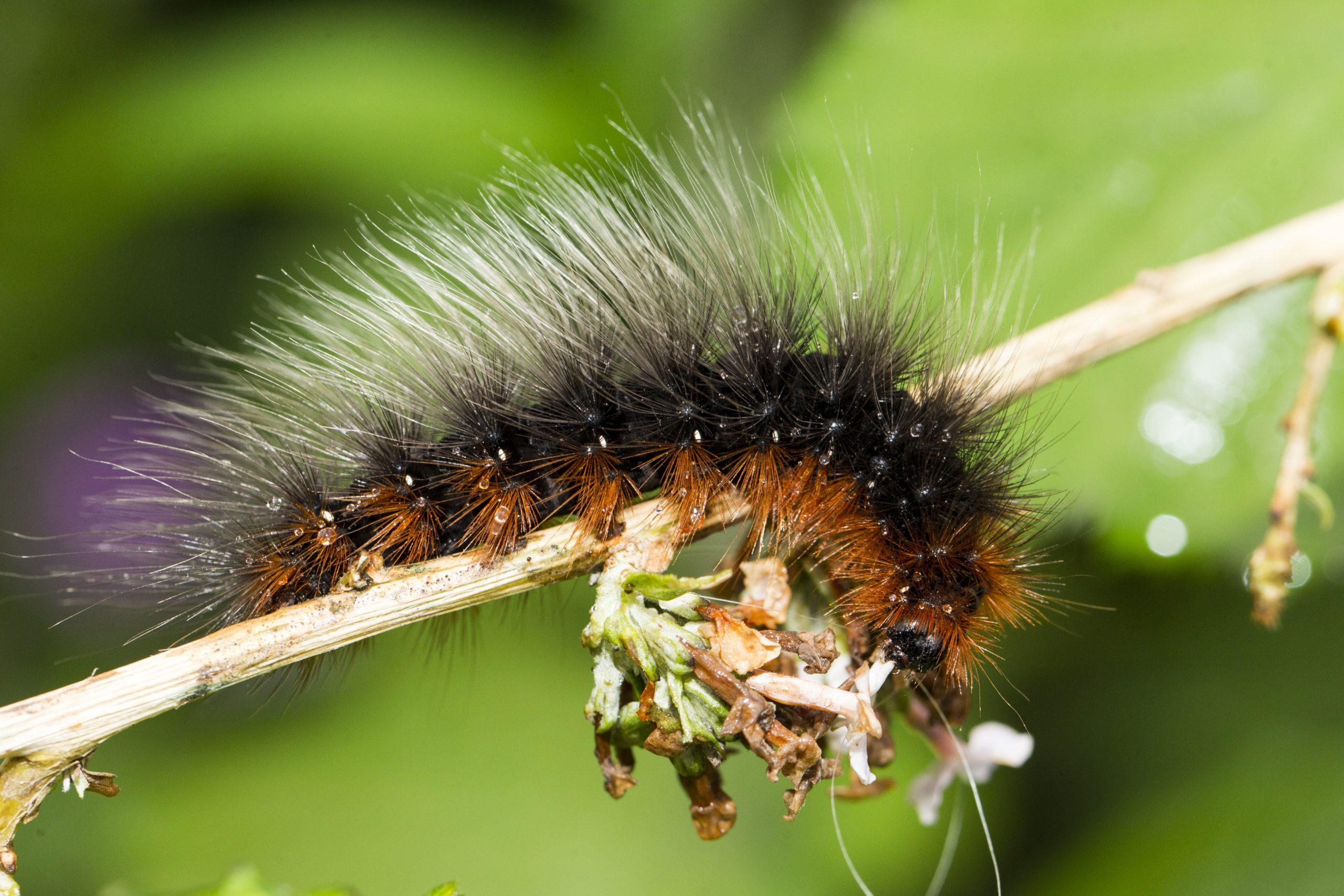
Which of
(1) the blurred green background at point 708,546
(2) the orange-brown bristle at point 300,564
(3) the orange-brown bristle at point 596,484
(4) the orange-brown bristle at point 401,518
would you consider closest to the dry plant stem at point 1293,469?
(1) the blurred green background at point 708,546

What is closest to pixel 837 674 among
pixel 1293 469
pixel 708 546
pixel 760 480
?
pixel 760 480

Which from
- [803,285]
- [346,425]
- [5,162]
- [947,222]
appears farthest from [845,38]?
[5,162]

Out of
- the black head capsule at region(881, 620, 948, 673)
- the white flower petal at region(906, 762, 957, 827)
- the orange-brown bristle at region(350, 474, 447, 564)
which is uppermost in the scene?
the orange-brown bristle at region(350, 474, 447, 564)

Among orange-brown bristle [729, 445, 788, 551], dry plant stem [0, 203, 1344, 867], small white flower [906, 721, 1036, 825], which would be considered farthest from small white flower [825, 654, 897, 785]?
dry plant stem [0, 203, 1344, 867]

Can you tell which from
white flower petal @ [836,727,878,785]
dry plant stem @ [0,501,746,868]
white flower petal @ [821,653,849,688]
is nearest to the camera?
dry plant stem @ [0,501,746,868]

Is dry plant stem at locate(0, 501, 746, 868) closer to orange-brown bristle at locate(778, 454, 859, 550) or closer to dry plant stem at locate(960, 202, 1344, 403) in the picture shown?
orange-brown bristle at locate(778, 454, 859, 550)

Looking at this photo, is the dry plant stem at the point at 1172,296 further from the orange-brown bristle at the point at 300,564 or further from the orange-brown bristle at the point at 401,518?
the orange-brown bristle at the point at 300,564
